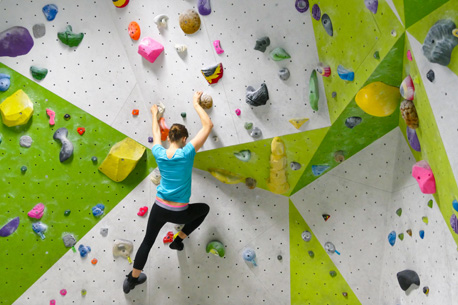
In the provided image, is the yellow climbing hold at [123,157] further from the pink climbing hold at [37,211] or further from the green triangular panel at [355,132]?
the green triangular panel at [355,132]

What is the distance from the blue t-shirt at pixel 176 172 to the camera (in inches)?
141

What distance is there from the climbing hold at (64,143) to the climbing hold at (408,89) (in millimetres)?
2516

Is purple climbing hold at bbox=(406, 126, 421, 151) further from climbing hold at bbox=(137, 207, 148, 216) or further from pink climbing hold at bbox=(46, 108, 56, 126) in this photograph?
pink climbing hold at bbox=(46, 108, 56, 126)

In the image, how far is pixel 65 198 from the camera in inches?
164

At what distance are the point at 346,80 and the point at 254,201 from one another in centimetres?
133

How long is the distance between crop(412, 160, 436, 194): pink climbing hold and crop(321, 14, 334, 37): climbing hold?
1.01 meters

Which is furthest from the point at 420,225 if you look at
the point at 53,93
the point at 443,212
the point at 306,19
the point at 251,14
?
the point at 53,93

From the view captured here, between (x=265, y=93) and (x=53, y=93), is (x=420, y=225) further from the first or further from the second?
(x=53, y=93)

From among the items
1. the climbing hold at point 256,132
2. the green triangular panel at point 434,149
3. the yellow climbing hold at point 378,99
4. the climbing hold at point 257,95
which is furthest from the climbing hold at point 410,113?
the climbing hold at point 256,132

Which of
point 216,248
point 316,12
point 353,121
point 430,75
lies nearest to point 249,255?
point 216,248

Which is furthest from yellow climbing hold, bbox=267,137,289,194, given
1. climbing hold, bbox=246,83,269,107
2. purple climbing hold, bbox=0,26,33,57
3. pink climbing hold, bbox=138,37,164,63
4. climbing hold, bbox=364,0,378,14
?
purple climbing hold, bbox=0,26,33,57

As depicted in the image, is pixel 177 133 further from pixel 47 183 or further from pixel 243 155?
pixel 47 183

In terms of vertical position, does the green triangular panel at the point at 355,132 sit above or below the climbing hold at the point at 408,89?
below

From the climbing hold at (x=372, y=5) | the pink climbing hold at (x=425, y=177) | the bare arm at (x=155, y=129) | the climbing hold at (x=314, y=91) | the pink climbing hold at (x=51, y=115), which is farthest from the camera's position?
the pink climbing hold at (x=51, y=115)
